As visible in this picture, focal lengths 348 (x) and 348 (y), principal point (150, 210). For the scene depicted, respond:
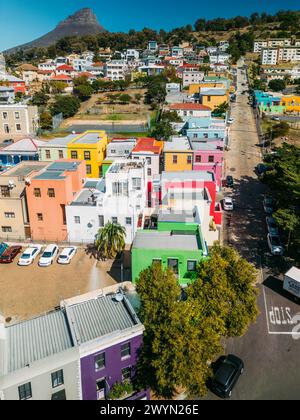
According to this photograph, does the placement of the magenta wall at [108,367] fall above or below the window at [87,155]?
Result: below

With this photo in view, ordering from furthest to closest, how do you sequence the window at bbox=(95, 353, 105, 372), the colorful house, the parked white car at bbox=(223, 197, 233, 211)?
the parked white car at bbox=(223, 197, 233, 211) → the colorful house → the window at bbox=(95, 353, 105, 372)

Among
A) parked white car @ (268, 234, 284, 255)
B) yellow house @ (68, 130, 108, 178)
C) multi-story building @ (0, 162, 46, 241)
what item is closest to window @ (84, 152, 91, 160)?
yellow house @ (68, 130, 108, 178)

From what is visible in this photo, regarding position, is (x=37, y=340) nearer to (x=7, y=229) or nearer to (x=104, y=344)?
(x=104, y=344)

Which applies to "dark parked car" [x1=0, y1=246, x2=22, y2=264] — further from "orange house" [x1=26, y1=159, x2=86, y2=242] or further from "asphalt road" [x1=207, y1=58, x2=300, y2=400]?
"asphalt road" [x1=207, y1=58, x2=300, y2=400]

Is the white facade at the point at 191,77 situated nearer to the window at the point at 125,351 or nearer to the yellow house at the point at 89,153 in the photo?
the yellow house at the point at 89,153

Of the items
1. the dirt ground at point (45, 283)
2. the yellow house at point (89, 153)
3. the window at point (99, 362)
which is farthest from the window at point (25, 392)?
the yellow house at point (89, 153)

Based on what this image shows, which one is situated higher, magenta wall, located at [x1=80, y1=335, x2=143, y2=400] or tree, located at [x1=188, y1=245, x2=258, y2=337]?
tree, located at [x1=188, y1=245, x2=258, y2=337]

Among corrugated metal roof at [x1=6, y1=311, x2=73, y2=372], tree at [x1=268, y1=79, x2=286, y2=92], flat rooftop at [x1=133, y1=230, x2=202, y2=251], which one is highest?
tree at [x1=268, y1=79, x2=286, y2=92]
